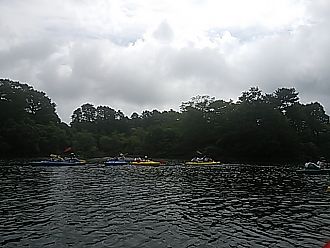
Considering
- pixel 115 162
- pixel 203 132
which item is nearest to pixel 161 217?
pixel 115 162

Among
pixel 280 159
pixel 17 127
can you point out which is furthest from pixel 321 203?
pixel 17 127

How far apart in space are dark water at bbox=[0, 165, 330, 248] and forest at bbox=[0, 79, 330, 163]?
65255 mm

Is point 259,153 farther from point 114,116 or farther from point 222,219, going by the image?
point 222,219

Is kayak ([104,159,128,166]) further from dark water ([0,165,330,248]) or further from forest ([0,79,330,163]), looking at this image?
dark water ([0,165,330,248])

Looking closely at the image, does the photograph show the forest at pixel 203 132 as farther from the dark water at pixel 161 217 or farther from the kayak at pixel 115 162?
the dark water at pixel 161 217

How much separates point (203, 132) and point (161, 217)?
337 feet

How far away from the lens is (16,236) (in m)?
18.2

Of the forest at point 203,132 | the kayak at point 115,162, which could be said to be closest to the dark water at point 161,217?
the kayak at point 115,162

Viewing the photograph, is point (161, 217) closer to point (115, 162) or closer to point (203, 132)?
point (115, 162)

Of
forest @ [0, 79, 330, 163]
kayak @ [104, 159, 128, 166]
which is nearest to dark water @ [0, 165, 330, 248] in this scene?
kayak @ [104, 159, 128, 166]

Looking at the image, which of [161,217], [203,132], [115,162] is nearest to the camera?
[161,217]

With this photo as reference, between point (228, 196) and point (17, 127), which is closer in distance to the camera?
point (228, 196)

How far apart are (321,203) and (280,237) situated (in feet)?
37.1

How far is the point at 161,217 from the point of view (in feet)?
75.0
